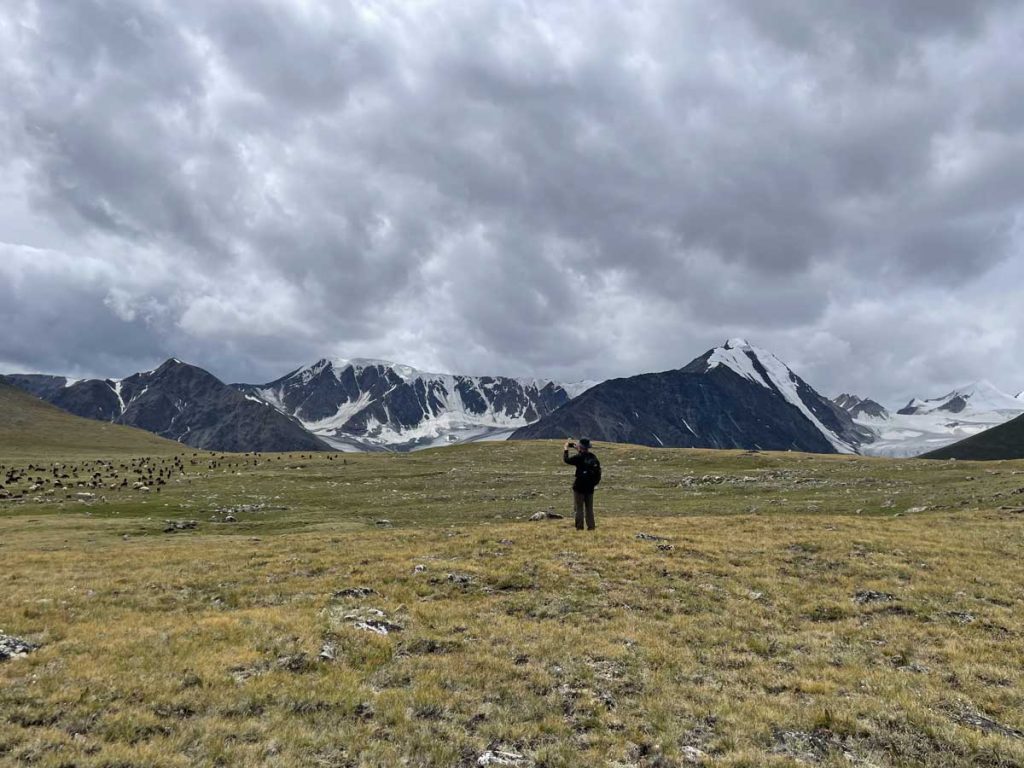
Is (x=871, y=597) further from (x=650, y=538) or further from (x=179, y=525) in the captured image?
(x=179, y=525)

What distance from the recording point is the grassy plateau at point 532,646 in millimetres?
10586

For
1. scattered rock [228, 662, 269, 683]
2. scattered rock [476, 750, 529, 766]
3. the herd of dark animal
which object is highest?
scattered rock [228, 662, 269, 683]

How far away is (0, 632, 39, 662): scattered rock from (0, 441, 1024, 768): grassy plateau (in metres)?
0.30

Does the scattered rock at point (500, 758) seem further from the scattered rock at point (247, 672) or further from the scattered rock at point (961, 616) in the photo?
the scattered rock at point (961, 616)

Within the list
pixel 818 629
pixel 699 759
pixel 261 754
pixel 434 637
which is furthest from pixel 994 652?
pixel 261 754

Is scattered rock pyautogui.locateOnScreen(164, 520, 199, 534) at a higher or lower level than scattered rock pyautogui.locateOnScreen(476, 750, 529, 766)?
lower

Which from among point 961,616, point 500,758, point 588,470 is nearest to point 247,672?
point 500,758

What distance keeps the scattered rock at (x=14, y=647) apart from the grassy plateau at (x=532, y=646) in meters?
0.30

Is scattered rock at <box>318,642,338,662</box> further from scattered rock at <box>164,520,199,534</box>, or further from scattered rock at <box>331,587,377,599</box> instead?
scattered rock at <box>164,520,199,534</box>

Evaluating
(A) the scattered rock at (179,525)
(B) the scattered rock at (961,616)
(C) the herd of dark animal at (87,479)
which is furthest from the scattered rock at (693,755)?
(C) the herd of dark animal at (87,479)

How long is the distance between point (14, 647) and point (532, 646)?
509 inches

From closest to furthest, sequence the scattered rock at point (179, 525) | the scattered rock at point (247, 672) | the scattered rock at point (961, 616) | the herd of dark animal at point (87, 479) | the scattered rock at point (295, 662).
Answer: the scattered rock at point (247, 672) → the scattered rock at point (295, 662) → the scattered rock at point (961, 616) → the scattered rock at point (179, 525) → the herd of dark animal at point (87, 479)

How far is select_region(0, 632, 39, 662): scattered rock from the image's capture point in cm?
1380

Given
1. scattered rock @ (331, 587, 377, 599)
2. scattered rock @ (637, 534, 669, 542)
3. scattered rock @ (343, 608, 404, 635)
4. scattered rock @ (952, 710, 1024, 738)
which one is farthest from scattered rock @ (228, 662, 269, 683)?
scattered rock @ (637, 534, 669, 542)
